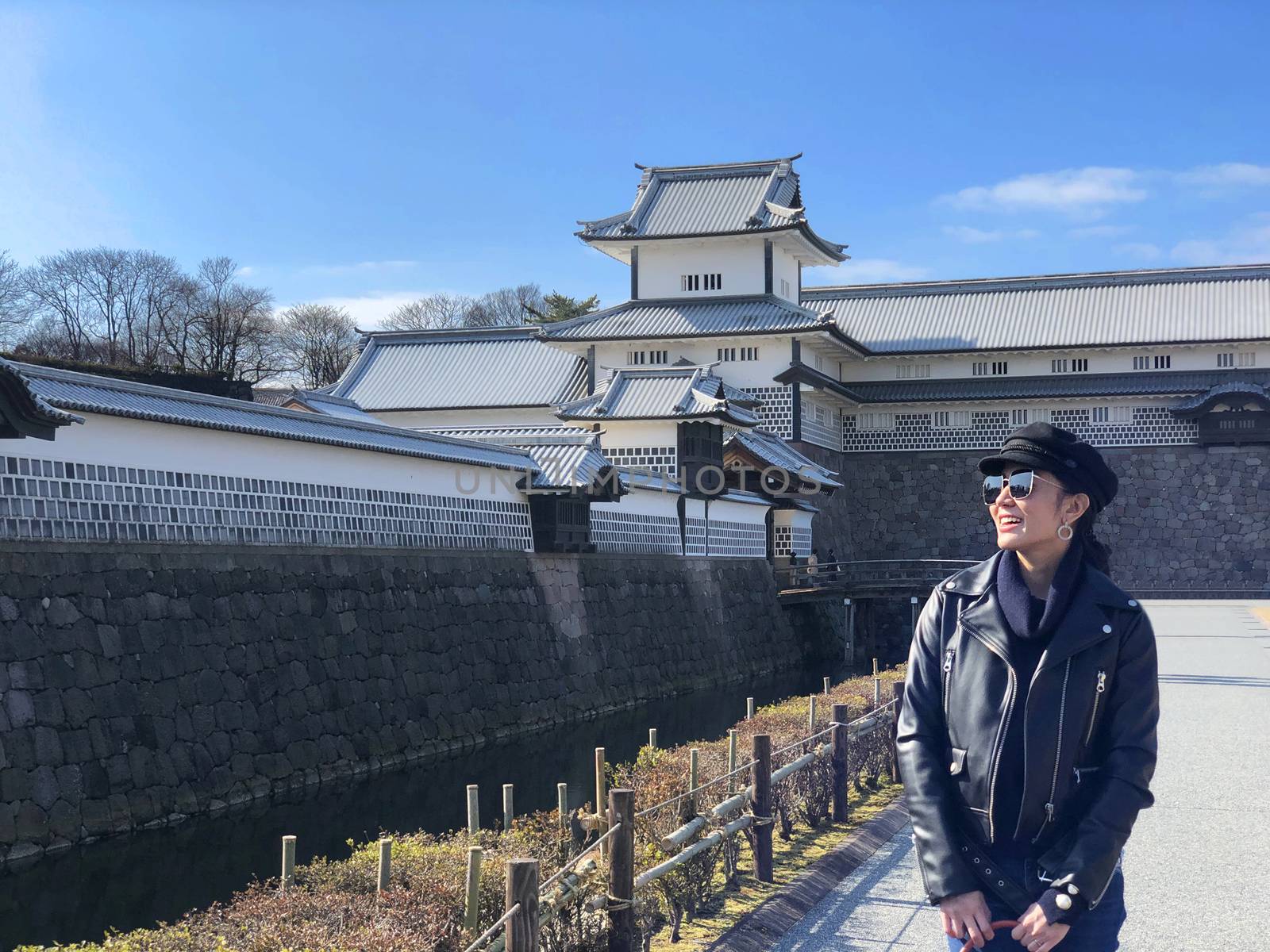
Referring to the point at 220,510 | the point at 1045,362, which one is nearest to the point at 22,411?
the point at 220,510

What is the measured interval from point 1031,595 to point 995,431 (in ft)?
122

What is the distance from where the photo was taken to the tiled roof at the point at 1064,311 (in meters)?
38.6

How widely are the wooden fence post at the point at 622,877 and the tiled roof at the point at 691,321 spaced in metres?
28.5

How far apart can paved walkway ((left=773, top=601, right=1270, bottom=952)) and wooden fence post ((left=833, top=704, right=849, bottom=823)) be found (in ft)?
1.62

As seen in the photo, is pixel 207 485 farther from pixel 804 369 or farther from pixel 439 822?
pixel 804 369

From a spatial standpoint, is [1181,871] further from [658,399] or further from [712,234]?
[712,234]

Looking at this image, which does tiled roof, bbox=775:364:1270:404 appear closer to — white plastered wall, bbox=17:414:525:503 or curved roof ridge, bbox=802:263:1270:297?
curved roof ridge, bbox=802:263:1270:297

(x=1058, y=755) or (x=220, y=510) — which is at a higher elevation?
(x=220, y=510)

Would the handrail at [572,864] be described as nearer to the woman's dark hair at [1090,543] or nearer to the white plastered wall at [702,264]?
the woman's dark hair at [1090,543]

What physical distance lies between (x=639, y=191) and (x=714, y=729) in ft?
72.4

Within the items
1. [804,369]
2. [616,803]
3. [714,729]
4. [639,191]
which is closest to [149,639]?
[616,803]

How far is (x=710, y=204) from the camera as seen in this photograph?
3650 centimetres

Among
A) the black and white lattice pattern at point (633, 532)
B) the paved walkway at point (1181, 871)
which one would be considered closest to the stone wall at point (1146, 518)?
the black and white lattice pattern at point (633, 532)

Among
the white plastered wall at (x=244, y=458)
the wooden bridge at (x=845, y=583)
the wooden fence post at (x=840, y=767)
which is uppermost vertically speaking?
the white plastered wall at (x=244, y=458)
